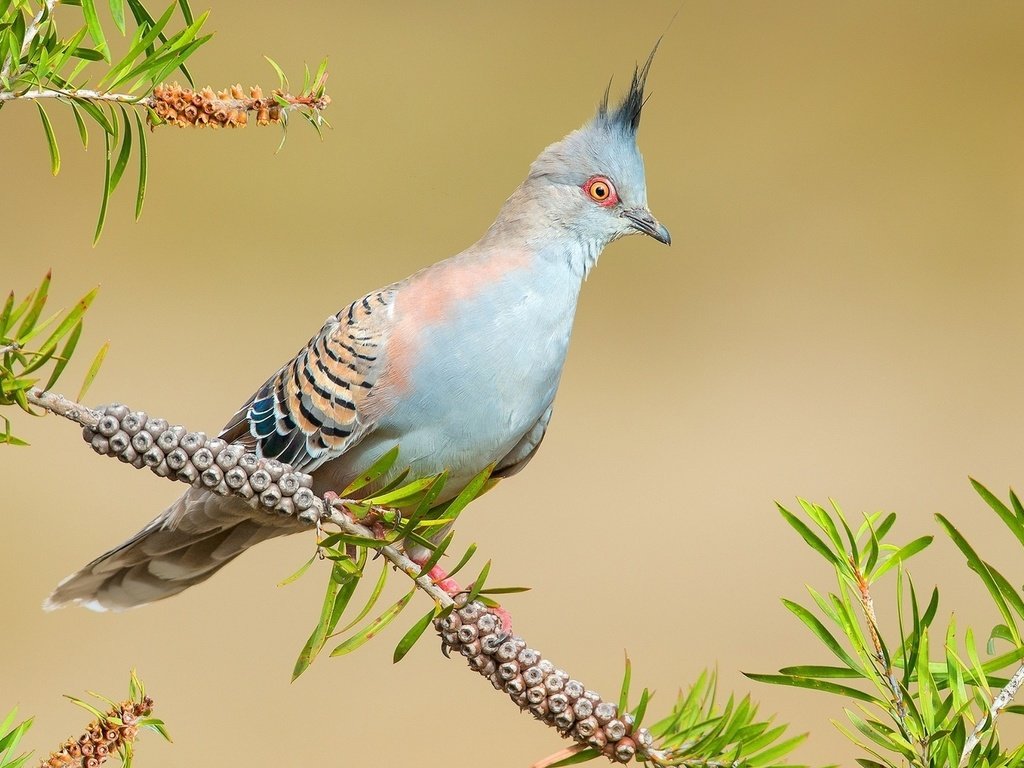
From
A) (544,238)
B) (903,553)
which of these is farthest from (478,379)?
(903,553)

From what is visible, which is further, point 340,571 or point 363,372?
point 363,372

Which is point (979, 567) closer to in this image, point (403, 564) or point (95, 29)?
point (403, 564)

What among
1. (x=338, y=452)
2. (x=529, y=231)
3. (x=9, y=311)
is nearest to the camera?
(x=9, y=311)

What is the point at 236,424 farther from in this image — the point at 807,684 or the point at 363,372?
the point at 807,684

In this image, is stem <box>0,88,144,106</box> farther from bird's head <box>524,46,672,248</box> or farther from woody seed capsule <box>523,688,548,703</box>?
bird's head <box>524,46,672,248</box>

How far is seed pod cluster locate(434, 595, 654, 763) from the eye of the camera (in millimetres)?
524

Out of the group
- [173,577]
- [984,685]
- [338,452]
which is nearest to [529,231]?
[338,452]

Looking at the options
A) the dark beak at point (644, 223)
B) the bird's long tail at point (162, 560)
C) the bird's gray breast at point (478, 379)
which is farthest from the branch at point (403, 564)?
the dark beak at point (644, 223)

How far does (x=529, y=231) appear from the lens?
0.98m

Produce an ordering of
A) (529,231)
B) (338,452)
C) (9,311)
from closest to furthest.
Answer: (9,311)
(338,452)
(529,231)

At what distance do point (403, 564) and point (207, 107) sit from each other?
0.25m

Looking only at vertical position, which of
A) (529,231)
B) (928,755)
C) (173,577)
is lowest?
(928,755)

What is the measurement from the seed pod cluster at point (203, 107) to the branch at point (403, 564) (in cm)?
14

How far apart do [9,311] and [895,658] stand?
1.51 feet
